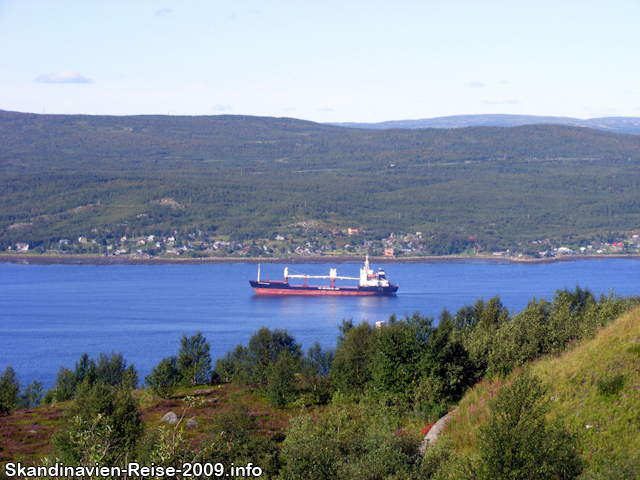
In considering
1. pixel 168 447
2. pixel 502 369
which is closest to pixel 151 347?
pixel 502 369

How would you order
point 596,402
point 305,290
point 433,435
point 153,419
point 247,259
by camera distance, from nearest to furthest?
point 596,402 < point 433,435 < point 153,419 < point 305,290 < point 247,259

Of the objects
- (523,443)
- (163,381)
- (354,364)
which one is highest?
(523,443)

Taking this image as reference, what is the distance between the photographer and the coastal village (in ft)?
358

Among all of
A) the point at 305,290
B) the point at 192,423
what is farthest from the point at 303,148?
the point at 192,423

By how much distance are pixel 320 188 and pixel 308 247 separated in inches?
1705

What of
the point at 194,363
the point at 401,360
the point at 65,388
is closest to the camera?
the point at 401,360

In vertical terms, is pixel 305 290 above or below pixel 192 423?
below

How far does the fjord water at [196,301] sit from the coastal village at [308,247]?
10.2 m

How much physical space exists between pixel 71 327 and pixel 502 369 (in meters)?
42.1

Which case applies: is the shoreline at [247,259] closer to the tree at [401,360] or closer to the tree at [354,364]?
the tree at [354,364]

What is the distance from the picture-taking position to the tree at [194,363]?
89.1 feet

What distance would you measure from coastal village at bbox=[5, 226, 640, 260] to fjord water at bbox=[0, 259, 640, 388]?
33.5 ft

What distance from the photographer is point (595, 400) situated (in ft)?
32.8

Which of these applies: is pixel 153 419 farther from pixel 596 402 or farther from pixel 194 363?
pixel 596 402
